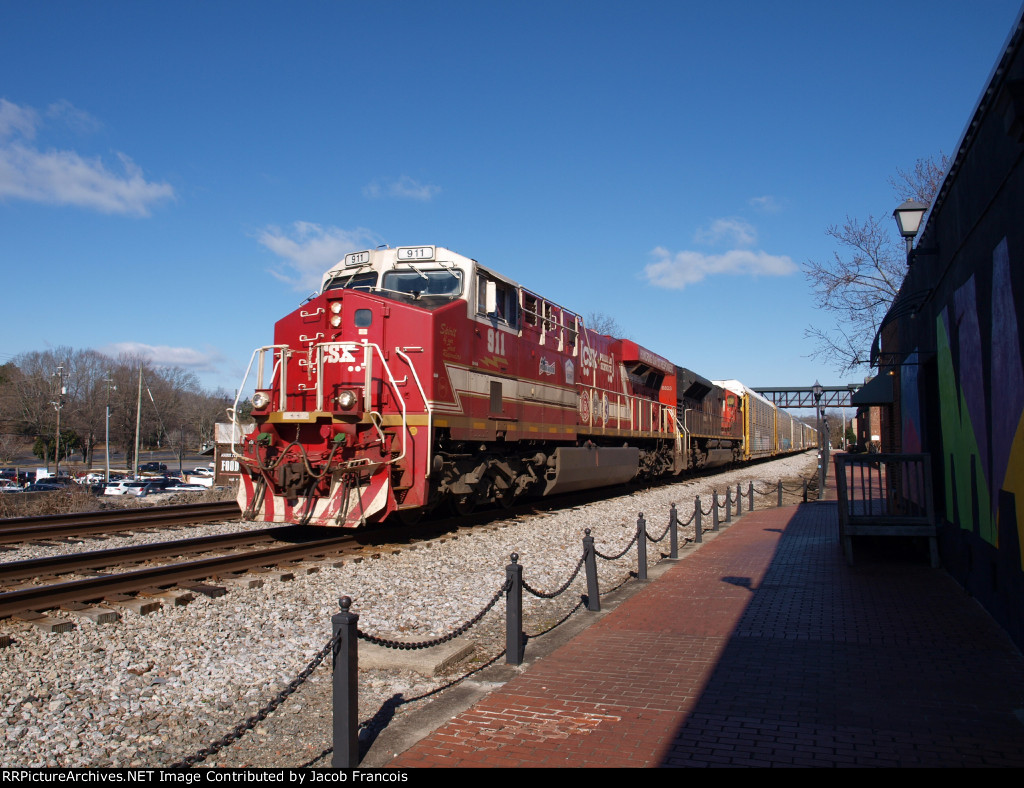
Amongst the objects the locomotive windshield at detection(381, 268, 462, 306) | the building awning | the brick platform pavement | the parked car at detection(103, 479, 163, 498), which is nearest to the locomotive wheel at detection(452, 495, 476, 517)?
the locomotive windshield at detection(381, 268, 462, 306)

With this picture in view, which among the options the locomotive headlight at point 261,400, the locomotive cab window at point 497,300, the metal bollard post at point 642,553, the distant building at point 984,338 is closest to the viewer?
the distant building at point 984,338

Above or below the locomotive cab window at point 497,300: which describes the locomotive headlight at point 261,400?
below

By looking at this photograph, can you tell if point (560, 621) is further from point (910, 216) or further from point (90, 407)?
point (90, 407)

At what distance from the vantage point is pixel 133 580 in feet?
24.5

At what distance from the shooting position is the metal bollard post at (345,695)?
3.78m

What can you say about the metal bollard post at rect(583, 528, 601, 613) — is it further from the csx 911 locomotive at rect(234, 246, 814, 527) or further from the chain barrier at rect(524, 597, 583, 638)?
the csx 911 locomotive at rect(234, 246, 814, 527)

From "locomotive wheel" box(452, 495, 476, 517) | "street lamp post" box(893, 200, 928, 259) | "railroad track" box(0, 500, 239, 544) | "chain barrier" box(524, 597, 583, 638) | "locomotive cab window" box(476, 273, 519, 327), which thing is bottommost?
"chain barrier" box(524, 597, 583, 638)

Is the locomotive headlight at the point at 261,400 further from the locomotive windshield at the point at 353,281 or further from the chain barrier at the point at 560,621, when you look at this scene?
the chain barrier at the point at 560,621

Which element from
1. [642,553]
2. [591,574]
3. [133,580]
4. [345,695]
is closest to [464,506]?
[642,553]

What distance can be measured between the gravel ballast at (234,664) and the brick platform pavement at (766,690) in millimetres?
838

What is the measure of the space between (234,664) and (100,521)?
8.22 m

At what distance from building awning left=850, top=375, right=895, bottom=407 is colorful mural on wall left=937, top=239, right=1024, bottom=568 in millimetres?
5986

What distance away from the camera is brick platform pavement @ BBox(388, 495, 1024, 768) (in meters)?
3.93

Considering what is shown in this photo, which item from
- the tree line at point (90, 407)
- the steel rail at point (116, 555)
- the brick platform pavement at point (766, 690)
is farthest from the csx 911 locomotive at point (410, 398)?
the tree line at point (90, 407)
